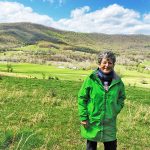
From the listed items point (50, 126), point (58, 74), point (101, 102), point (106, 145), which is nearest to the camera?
point (101, 102)

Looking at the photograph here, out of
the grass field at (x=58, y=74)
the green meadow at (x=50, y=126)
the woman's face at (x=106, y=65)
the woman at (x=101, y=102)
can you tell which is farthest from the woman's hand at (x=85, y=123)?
the grass field at (x=58, y=74)

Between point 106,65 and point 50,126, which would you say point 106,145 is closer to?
point 106,65

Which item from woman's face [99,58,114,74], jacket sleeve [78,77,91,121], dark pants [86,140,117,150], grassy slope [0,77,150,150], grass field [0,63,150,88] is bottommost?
grass field [0,63,150,88]

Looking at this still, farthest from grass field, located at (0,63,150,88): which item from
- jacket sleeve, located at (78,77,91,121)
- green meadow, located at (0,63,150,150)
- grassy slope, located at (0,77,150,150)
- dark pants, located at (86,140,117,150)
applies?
jacket sleeve, located at (78,77,91,121)

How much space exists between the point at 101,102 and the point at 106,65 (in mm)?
620

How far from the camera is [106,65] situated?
6836 millimetres

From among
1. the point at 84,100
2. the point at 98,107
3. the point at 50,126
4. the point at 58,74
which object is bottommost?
the point at 58,74

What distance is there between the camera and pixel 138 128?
1236 cm

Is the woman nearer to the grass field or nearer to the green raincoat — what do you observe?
the green raincoat

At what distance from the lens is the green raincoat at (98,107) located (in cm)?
679

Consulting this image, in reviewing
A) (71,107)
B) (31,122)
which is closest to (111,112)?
(31,122)

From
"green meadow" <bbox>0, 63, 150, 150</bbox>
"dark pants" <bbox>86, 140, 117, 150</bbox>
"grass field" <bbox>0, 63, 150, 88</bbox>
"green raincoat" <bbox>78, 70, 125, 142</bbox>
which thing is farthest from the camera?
"grass field" <bbox>0, 63, 150, 88</bbox>

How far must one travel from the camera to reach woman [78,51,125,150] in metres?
6.80

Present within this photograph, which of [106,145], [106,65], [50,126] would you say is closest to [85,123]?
[106,145]
